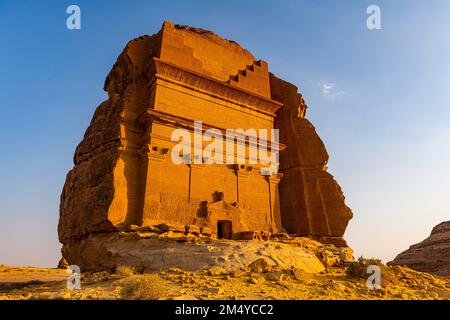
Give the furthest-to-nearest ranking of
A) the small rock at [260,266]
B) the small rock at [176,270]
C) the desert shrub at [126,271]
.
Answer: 1. the desert shrub at [126,271]
2. the small rock at [260,266]
3. the small rock at [176,270]

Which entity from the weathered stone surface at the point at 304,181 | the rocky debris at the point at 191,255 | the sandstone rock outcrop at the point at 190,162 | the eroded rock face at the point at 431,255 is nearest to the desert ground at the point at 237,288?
the rocky debris at the point at 191,255

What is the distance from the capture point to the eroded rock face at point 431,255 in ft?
74.1

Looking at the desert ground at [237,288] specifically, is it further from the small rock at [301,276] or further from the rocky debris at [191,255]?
the rocky debris at [191,255]

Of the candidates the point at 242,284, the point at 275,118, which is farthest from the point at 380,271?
Result: the point at 275,118

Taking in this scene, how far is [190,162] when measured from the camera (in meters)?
15.6

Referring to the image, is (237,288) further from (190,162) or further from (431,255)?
(431,255)

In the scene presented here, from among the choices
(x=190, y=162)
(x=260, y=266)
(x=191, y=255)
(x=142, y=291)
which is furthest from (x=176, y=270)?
(x=190, y=162)

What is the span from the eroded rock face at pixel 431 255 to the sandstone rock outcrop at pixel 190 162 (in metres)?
9.61

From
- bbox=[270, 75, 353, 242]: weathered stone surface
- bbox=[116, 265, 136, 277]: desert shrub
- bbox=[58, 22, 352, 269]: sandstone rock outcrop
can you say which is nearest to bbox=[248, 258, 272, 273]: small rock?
bbox=[116, 265, 136, 277]: desert shrub

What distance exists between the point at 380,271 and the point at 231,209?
7.72 m

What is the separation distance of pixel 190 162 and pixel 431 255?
20030 millimetres

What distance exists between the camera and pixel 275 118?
70.9ft

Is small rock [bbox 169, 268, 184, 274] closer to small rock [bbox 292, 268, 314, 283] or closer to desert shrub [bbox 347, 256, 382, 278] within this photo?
small rock [bbox 292, 268, 314, 283]
